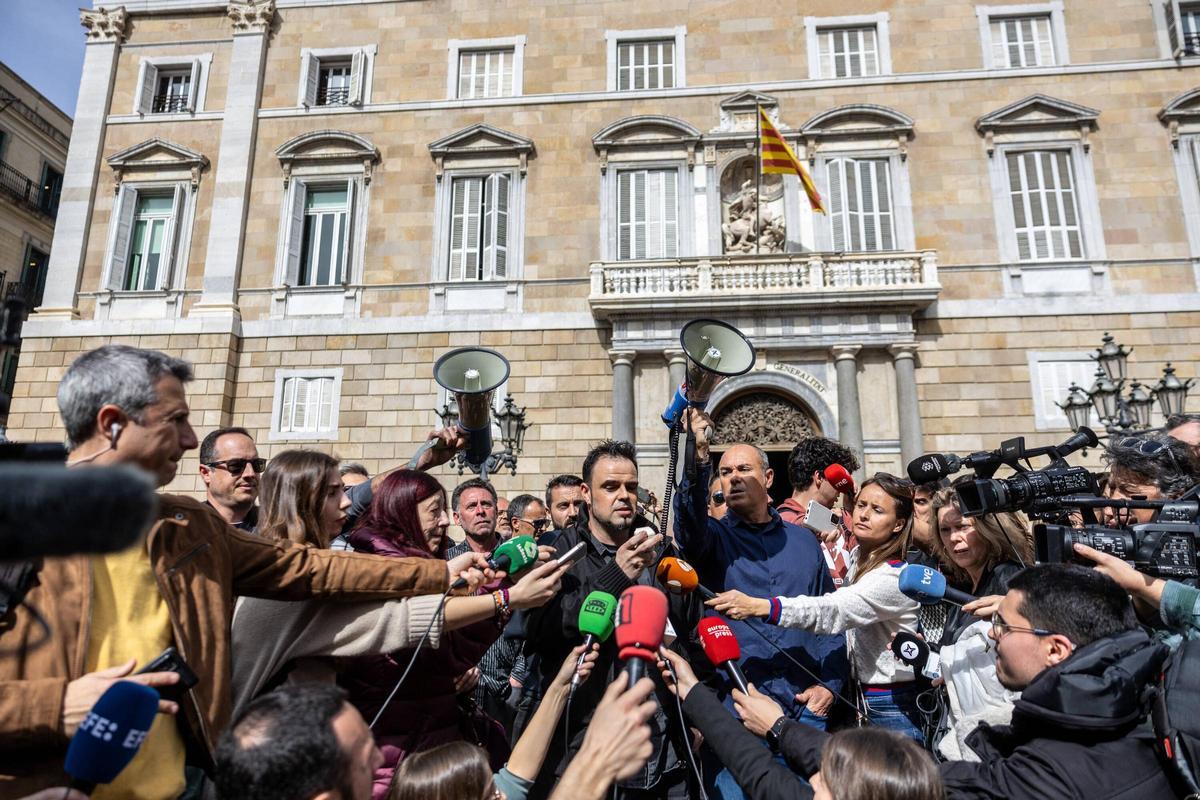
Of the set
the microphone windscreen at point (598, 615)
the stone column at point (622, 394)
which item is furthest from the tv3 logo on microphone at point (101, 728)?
the stone column at point (622, 394)

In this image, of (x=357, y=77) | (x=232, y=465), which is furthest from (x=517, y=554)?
(x=357, y=77)

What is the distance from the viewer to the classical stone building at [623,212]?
14.3 metres

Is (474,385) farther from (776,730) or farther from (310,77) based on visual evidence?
(310,77)

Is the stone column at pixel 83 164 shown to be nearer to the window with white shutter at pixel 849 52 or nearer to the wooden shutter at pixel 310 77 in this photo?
the wooden shutter at pixel 310 77

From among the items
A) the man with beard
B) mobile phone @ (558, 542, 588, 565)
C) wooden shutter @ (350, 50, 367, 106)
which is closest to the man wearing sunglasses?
the man with beard

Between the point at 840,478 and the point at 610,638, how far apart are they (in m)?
2.73

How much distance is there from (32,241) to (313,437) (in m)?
16.2

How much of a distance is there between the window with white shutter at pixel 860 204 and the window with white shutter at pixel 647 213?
308 centimetres

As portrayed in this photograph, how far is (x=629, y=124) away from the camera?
51.6 ft

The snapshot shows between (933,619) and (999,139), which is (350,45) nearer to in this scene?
(999,139)

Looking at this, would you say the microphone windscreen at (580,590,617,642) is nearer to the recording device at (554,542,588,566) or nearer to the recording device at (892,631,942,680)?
the recording device at (554,542,588,566)

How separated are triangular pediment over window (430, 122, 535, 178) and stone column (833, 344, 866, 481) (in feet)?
24.0

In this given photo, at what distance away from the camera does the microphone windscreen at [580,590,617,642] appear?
102 inches

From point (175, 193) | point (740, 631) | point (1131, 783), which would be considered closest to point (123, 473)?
point (1131, 783)
